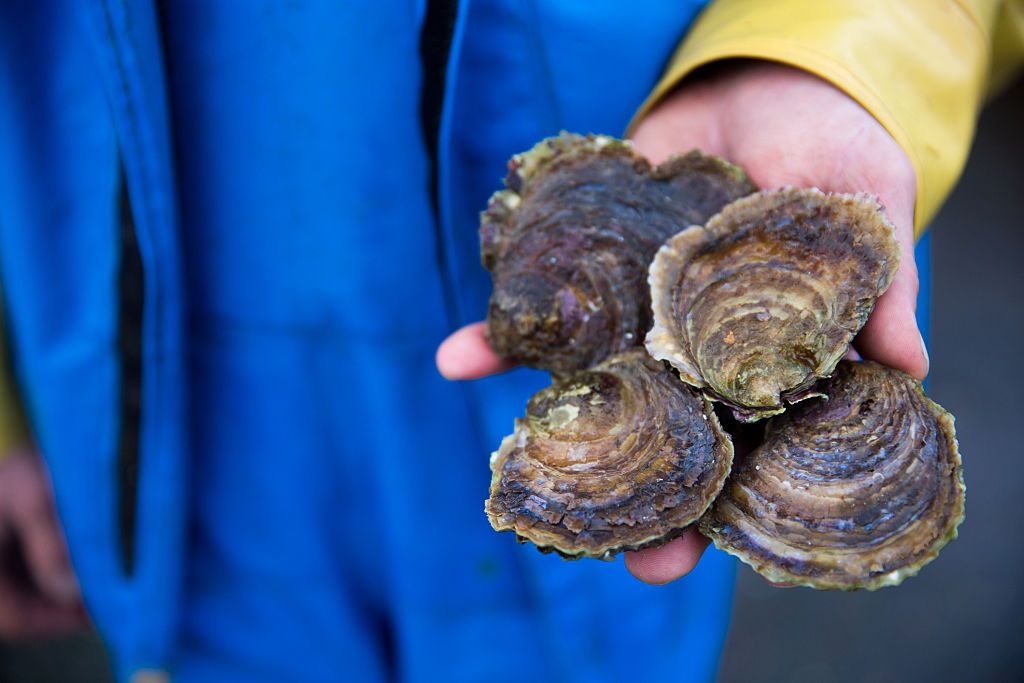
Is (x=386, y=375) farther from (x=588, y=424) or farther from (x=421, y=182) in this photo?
(x=588, y=424)

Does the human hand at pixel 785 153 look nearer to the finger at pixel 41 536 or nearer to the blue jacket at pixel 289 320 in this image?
the blue jacket at pixel 289 320

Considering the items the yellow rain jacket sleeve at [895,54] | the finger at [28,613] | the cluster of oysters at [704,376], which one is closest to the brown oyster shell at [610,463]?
the cluster of oysters at [704,376]

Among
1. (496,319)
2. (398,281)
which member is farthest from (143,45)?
(496,319)

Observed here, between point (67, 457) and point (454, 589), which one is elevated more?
point (67, 457)

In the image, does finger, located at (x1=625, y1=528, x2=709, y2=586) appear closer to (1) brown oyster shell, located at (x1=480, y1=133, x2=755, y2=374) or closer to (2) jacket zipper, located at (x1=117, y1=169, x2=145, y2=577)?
(1) brown oyster shell, located at (x1=480, y1=133, x2=755, y2=374)

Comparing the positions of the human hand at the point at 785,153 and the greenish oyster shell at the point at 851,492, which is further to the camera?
the human hand at the point at 785,153

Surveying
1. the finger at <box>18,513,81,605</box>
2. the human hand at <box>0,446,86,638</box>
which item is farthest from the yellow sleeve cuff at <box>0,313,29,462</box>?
the finger at <box>18,513,81,605</box>
